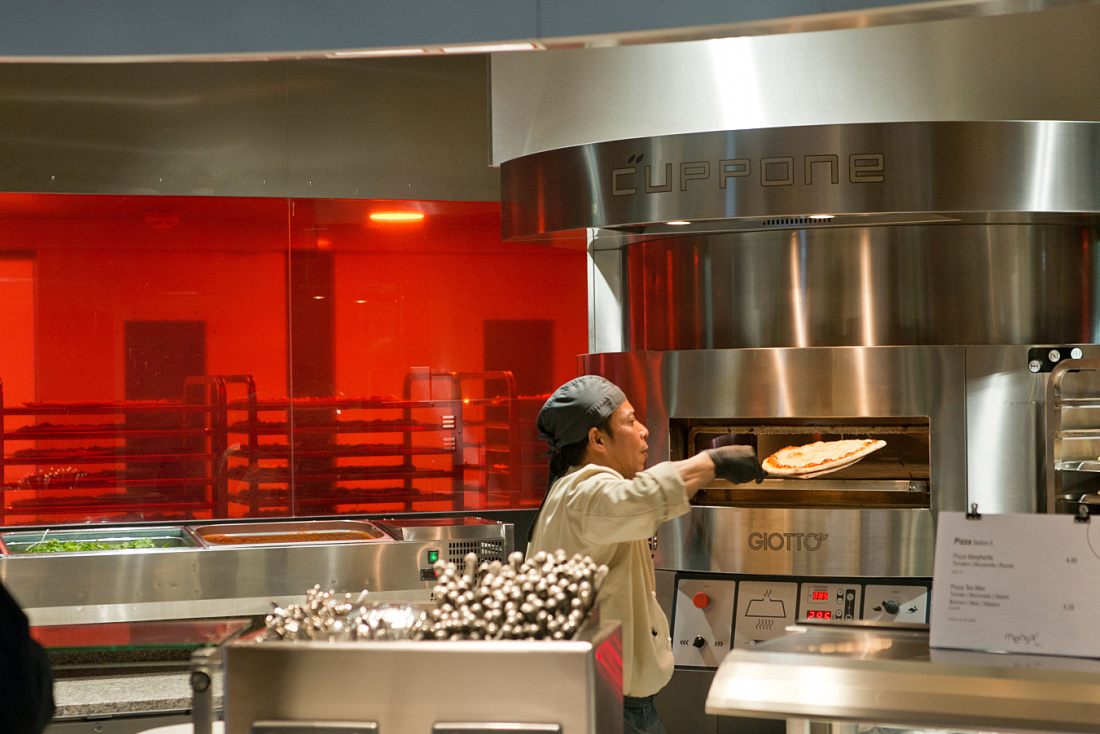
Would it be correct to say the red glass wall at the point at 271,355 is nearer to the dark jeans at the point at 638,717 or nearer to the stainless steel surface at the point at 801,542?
the stainless steel surface at the point at 801,542

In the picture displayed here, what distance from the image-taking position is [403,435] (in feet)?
15.6

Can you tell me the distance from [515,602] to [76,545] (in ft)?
9.15

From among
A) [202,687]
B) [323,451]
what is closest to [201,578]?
[323,451]

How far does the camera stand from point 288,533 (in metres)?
4.37

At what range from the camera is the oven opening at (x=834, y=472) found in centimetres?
327

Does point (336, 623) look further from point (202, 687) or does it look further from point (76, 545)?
point (76, 545)

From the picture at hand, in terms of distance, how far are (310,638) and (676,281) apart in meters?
2.28

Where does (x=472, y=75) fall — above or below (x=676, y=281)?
above

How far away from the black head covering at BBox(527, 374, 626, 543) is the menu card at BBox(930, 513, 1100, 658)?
0.93 m

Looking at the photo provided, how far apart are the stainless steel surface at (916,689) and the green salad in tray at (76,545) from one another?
9.19ft

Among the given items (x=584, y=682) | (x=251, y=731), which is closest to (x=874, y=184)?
(x=584, y=682)

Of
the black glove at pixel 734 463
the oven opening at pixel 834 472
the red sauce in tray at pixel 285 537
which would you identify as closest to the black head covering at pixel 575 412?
the black glove at pixel 734 463

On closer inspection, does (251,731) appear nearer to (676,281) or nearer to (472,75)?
(676,281)

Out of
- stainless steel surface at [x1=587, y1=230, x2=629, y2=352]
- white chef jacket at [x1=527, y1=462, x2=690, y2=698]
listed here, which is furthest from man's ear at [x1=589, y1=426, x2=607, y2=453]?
stainless steel surface at [x1=587, y1=230, x2=629, y2=352]
